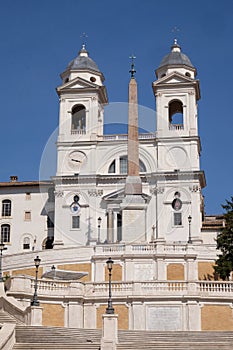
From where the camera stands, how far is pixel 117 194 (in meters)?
71.8

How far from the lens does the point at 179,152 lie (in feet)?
241

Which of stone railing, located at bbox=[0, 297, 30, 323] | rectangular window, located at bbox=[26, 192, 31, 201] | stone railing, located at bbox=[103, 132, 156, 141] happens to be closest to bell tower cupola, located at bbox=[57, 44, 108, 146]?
stone railing, located at bbox=[103, 132, 156, 141]

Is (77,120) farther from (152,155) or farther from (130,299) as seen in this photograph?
(130,299)

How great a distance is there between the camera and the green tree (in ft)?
157

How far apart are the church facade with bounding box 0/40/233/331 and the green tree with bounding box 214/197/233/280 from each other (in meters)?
2.31

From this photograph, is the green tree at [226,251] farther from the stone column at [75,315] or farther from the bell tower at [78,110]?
the bell tower at [78,110]

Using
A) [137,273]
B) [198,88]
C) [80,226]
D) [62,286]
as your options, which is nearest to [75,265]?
[137,273]

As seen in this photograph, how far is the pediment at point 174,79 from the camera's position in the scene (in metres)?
75.2

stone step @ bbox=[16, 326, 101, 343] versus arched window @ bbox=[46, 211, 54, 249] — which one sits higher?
arched window @ bbox=[46, 211, 54, 249]

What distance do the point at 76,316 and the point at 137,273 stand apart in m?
11.9

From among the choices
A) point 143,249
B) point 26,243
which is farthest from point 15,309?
point 26,243

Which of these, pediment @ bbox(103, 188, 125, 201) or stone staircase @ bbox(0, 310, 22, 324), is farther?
pediment @ bbox(103, 188, 125, 201)

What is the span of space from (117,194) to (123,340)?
4380 centimetres

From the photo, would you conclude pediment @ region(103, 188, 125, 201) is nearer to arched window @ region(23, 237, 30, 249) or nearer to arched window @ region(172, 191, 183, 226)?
arched window @ region(172, 191, 183, 226)
